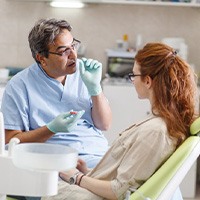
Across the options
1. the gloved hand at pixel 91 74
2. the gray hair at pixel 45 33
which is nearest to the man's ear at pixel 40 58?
the gray hair at pixel 45 33

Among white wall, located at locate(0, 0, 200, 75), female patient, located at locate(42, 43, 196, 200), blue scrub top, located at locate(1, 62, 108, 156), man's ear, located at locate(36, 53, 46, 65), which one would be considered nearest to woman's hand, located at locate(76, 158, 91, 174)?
female patient, located at locate(42, 43, 196, 200)

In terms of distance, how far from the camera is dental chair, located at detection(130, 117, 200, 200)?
5.42 feet

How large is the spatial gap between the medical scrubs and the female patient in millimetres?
364

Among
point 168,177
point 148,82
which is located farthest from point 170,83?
point 168,177

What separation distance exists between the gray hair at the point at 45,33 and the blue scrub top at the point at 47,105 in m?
0.11

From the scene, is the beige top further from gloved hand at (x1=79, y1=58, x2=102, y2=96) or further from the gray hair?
the gray hair

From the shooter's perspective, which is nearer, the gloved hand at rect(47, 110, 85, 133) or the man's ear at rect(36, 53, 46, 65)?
the gloved hand at rect(47, 110, 85, 133)

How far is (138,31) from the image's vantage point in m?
4.39

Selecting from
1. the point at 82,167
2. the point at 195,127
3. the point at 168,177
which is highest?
the point at 195,127

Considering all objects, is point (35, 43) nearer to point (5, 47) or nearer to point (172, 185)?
point (172, 185)

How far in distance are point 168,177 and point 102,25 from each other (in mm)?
2876

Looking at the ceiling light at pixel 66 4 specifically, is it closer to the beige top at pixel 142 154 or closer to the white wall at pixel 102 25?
the white wall at pixel 102 25

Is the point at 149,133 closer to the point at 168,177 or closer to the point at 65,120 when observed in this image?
the point at 168,177

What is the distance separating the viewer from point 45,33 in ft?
7.64
